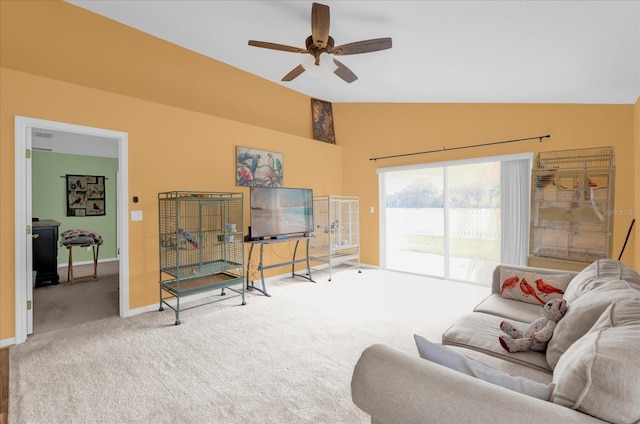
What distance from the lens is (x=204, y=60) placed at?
4.48 meters

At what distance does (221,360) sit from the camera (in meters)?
2.57

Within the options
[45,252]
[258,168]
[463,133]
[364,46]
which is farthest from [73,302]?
[463,133]

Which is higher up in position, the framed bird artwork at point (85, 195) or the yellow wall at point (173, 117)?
the yellow wall at point (173, 117)

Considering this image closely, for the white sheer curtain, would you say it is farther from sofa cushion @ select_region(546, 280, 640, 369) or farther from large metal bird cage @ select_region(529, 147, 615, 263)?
sofa cushion @ select_region(546, 280, 640, 369)

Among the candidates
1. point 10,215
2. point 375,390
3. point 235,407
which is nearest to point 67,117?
point 10,215

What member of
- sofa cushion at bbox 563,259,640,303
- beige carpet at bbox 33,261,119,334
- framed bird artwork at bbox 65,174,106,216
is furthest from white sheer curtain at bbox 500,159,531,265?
framed bird artwork at bbox 65,174,106,216

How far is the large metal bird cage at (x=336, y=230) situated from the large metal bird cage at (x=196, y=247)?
66.0 inches

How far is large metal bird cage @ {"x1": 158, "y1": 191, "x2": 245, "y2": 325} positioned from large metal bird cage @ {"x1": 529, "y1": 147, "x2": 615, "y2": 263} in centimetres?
380

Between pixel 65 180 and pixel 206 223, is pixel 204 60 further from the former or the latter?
pixel 65 180

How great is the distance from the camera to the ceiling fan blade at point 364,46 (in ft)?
8.68

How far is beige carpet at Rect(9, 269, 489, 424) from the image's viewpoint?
1.94 meters

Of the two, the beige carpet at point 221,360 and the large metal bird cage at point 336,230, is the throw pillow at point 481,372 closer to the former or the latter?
the beige carpet at point 221,360

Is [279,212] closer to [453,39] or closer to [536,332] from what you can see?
[453,39]

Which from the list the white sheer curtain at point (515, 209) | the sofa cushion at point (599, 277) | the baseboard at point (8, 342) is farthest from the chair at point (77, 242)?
the white sheer curtain at point (515, 209)
